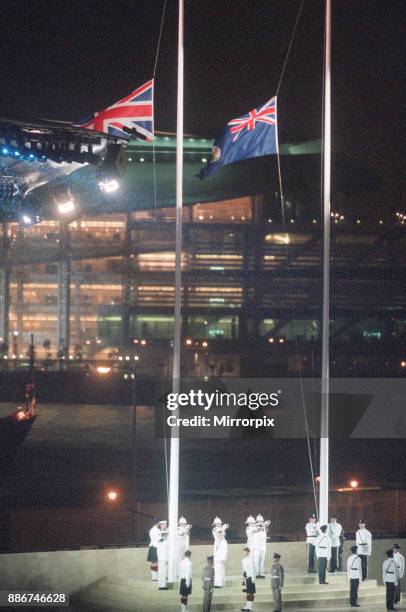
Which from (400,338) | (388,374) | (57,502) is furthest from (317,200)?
(57,502)

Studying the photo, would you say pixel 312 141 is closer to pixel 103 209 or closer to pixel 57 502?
pixel 103 209

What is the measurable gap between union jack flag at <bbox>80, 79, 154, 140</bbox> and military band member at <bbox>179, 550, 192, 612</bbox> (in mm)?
8193

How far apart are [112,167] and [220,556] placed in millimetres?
8218

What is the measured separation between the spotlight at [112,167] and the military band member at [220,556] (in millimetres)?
7554

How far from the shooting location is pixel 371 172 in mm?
73250

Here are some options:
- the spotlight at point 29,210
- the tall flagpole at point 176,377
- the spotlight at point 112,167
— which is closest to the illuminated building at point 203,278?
the spotlight at point 29,210

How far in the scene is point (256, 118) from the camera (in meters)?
17.8

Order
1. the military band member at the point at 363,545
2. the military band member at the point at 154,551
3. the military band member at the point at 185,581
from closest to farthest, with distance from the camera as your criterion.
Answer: the military band member at the point at 185,581 < the military band member at the point at 154,551 < the military band member at the point at 363,545

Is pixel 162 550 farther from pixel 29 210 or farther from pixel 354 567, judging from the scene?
pixel 29 210

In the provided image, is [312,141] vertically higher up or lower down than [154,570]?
higher up

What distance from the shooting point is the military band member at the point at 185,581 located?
15.8m

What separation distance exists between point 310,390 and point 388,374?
29.7 ft

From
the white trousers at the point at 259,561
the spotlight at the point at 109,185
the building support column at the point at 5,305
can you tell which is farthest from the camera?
the building support column at the point at 5,305

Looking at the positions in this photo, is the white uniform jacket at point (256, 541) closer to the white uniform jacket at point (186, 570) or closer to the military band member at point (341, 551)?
the white uniform jacket at point (186, 570)
